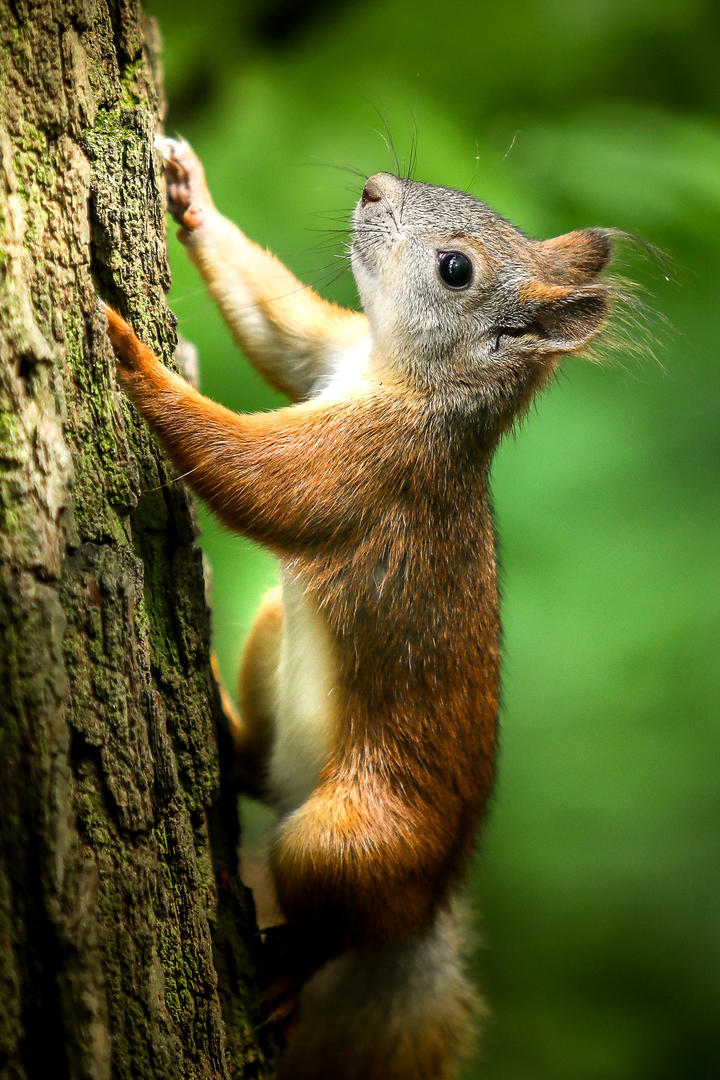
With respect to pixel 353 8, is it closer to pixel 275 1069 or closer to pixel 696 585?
pixel 696 585

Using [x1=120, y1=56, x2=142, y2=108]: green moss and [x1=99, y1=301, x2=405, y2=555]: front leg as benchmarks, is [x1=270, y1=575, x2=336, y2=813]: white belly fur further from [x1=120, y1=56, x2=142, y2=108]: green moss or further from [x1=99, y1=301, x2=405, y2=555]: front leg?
[x1=120, y1=56, x2=142, y2=108]: green moss

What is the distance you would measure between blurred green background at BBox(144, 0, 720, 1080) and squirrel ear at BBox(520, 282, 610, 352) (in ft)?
2.40

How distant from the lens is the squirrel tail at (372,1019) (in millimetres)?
2467

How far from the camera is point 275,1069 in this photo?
77.6 inches

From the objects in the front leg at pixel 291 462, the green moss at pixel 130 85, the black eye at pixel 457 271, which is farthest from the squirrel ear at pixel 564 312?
the green moss at pixel 130 85

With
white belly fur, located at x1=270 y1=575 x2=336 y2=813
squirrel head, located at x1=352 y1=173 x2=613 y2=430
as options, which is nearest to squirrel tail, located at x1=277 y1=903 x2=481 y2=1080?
white belly fur, located at x1=270 y1=575 x2=336 y2=813

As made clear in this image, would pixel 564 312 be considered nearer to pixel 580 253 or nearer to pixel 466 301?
pixel 466 301

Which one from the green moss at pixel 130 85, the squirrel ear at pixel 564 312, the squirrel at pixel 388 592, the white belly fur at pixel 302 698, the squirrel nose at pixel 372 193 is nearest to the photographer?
the green moss at pixel 130 85

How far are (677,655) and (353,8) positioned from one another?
2718 millimetres

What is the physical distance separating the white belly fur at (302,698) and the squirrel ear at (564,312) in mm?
962

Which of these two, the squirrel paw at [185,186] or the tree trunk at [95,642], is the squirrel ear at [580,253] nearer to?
the squirrel paw at [185,186]

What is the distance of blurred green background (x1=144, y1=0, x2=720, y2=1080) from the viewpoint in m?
3.17

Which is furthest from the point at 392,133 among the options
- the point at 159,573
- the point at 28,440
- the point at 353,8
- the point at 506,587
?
the point at 28,440

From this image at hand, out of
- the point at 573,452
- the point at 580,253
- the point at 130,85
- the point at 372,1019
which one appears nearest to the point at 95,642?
the point at 130,85
